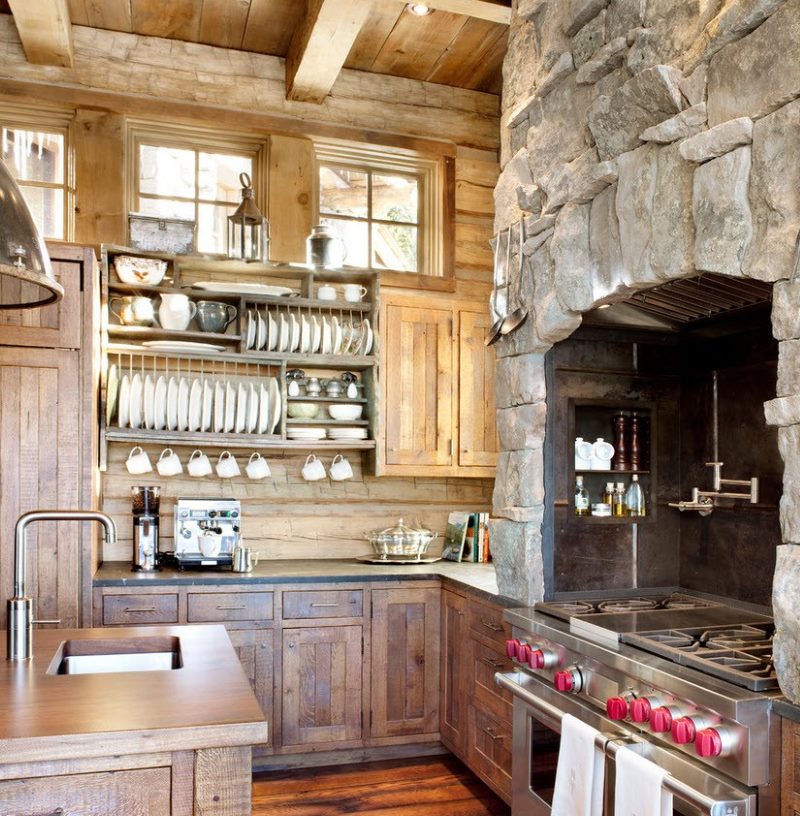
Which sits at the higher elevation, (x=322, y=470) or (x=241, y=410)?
(x=241, y=410)

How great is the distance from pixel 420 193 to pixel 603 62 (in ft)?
7.23

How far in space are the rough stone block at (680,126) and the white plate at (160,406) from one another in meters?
2.54

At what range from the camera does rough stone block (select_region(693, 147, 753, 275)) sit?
2.07 metres

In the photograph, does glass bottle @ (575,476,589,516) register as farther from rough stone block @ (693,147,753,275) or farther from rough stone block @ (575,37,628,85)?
rough stone block @ (575,37,628,85)

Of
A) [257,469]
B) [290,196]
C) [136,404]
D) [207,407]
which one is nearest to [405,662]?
[257,469]

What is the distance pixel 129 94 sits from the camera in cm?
422

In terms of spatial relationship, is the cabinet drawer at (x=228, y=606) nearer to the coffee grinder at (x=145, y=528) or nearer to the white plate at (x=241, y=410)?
the coffee grinder at (x=145, y=528)

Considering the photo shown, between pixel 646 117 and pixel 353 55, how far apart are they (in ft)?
7.93

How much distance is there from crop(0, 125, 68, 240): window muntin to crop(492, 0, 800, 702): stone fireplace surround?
7.30 feet

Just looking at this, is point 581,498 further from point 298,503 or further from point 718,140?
point 298,503

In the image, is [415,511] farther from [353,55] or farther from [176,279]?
[353,55]

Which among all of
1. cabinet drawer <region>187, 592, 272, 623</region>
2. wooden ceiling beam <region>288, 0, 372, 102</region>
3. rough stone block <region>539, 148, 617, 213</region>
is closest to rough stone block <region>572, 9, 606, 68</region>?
rough stone block <region>539, 148, 617, 213</region>

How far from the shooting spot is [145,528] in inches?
155

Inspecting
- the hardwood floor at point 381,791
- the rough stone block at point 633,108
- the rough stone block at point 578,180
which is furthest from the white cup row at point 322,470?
the rough stone block at point 633,108
